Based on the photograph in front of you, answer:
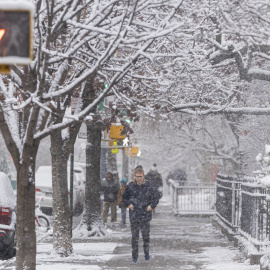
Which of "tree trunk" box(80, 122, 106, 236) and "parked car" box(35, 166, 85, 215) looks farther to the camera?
"parked car" box(35, 166, 85, 215)

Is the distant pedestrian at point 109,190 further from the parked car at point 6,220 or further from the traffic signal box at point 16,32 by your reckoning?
the traffic signal box at point 16,32

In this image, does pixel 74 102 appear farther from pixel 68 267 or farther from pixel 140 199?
pixel 68 267

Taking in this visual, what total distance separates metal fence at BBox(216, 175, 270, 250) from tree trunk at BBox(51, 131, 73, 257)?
10.9 ft

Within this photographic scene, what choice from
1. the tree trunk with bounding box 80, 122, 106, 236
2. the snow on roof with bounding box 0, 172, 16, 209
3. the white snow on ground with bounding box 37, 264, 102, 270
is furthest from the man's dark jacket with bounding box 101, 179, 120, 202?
the white snow on ground with bounding box 37, 264, 102, 270

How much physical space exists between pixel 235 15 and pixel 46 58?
2.92m

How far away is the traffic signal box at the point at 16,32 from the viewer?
5.44 m

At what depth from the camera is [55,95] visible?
8062mm

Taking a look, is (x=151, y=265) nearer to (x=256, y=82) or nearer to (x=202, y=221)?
(x=256, y=82)

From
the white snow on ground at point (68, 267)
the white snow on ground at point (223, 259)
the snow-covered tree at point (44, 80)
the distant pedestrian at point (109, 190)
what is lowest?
the white snow on ground at point (68, 267)

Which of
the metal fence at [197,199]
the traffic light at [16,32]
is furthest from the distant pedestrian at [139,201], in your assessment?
the metal fence at [197,199]

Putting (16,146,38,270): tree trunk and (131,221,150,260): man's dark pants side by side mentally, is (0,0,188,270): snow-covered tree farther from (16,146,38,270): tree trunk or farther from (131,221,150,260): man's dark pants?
(131,221,150,260): man's dark pants

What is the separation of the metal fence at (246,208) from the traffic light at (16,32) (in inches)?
230

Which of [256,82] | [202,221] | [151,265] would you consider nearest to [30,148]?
[151,265]

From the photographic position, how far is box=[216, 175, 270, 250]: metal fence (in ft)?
38.2
